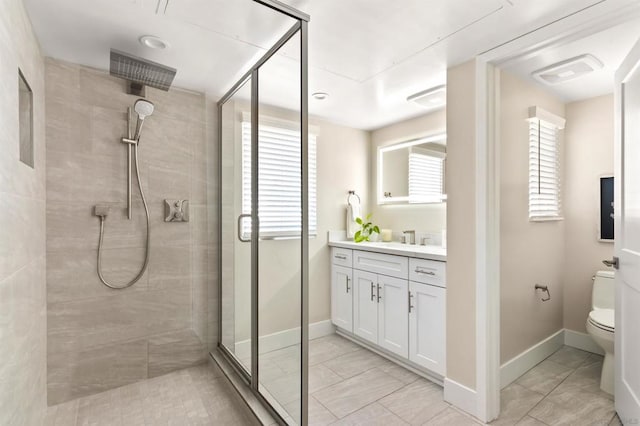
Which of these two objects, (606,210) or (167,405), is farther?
(606,210)

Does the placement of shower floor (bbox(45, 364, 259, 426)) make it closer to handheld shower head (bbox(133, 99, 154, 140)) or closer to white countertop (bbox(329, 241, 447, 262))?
handheld shower head (bbox(133, 99, 154, 140))

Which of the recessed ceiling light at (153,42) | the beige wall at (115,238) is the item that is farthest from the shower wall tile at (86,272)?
the recessed ceiling light at (153,42)

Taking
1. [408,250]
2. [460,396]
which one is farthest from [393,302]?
[460,396]

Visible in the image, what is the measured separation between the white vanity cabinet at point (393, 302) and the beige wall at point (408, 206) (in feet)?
2.22

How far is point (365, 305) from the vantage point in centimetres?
275

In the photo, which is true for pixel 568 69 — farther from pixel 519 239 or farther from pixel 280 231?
pixel 280 231

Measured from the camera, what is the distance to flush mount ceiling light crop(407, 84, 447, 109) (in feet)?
7.67

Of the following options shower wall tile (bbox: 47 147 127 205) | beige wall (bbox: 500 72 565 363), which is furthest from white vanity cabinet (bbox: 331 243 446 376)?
shower wall tile (bbox: 47 147 127 205)

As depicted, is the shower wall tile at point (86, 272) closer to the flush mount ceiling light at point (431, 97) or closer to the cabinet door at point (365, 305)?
the cabinet door at point (365, 305)

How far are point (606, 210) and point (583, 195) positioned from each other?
21cm

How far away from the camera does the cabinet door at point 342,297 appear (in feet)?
9.53

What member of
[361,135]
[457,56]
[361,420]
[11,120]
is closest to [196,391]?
[361,420]

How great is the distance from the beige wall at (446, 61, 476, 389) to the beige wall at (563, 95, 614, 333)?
62.9 inches

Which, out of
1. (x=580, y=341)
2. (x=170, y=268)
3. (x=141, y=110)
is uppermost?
(x=141, y=110)
